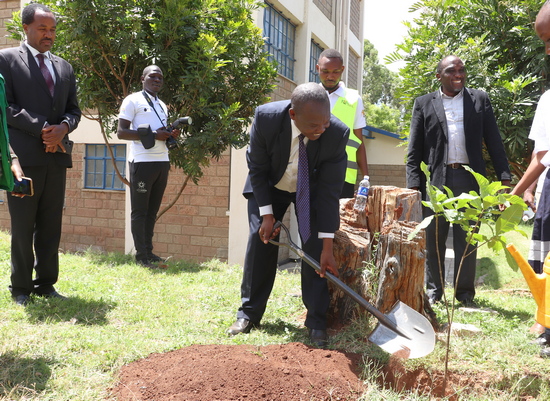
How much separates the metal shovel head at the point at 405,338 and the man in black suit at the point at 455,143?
49.6 inches

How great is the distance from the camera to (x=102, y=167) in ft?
35.8

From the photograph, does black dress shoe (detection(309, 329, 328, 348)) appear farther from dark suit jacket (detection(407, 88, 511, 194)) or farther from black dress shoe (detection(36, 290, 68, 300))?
black dress shoe (detection(36, 290, 68, 300))

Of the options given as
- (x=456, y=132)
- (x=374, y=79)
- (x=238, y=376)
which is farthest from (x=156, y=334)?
(x=374, y=79)

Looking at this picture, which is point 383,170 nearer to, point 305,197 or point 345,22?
point 345,22

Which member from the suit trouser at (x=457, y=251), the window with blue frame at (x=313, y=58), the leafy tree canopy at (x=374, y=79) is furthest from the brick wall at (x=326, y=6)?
the leafy tree canopy at (x=374, y=79)

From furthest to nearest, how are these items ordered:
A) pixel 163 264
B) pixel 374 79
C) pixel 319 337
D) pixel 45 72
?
pixel 374 79
pixel 163 264
pixel 45 72
pixel 319 337

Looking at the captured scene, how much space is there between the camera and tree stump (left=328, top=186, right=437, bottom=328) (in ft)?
11.3

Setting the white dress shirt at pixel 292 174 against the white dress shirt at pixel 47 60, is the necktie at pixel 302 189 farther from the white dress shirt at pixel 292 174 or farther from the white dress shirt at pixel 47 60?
the white dress shirt at pixel 47 60

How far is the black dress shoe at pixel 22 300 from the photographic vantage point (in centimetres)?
376

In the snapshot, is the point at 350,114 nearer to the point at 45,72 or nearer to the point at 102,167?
the point at 45,72

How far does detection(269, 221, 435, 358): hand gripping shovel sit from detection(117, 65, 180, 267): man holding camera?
2992 millimetres

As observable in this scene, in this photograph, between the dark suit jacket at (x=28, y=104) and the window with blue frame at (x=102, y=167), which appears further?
the window with blue frame at (x=102, y=167)

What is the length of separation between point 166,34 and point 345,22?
842 cm

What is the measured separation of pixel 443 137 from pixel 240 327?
227cm
